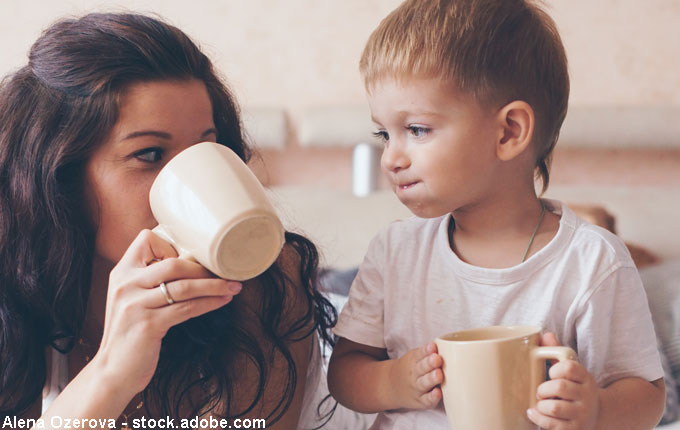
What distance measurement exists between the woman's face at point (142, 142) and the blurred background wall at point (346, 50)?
1.32m

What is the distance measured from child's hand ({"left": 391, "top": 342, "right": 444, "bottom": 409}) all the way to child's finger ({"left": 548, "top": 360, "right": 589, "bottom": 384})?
113mm

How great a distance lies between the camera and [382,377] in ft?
2.82

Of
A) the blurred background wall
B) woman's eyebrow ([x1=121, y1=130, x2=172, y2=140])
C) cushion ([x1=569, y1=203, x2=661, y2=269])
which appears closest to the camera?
woman's eyebrow ([x1=121, y1=130, x2=172, y2=140])

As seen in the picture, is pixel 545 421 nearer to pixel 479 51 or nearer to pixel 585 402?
pixel 585 402

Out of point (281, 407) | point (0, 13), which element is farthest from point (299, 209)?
point (0, 13)

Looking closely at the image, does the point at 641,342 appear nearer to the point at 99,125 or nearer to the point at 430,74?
the point at 430,74

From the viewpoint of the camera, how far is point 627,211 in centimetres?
199

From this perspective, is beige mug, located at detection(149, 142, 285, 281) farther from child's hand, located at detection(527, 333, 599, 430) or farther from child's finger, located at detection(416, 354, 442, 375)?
child's hand, located at detection(527, 333, 599, 430)

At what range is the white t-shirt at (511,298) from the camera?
83 cm

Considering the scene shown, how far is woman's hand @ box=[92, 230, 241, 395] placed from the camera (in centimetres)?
72

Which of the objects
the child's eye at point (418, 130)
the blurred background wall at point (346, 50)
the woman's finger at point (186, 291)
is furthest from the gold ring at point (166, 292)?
the blurred background wall at point (346, 50)

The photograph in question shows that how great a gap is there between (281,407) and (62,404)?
324 millimetres

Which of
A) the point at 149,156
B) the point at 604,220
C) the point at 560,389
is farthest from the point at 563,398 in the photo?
the point at 604,220

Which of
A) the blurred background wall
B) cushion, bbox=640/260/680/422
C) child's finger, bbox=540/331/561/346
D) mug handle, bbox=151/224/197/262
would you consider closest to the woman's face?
mug handle, bbox=151/224/197/262
